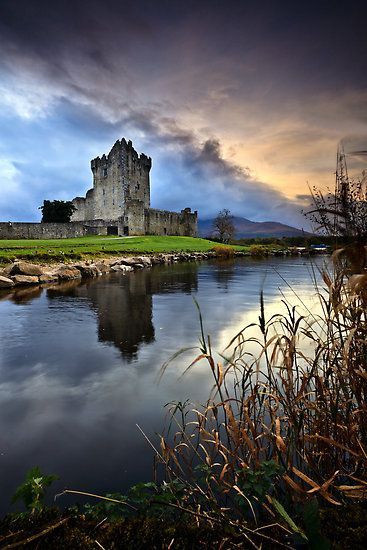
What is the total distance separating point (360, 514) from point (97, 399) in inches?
155

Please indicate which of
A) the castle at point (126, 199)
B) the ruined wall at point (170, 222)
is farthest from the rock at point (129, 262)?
the ruined wall at point (170, 222)

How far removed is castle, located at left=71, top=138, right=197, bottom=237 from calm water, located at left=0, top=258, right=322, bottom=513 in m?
58.5

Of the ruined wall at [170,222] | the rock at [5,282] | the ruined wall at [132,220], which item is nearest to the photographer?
the rock at [5,282]

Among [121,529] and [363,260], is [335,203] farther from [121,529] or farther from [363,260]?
[121,529]

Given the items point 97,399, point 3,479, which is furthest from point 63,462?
point 97,399

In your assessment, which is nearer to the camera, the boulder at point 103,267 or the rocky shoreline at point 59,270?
the rocky shoreline at point 59,270

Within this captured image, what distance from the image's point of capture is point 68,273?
70.0ft

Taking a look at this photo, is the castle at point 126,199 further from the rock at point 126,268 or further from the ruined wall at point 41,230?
the rock at point 126,268

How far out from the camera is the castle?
233 feet

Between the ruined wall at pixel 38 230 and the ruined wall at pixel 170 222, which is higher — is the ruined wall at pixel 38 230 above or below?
below

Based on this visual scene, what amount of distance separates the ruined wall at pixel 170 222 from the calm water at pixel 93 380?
61987 mm

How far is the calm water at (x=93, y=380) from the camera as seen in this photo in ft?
11.8

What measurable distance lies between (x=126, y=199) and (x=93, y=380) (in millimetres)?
73218

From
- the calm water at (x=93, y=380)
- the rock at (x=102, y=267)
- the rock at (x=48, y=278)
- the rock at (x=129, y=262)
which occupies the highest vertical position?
the rock at (x=129, y=262)
